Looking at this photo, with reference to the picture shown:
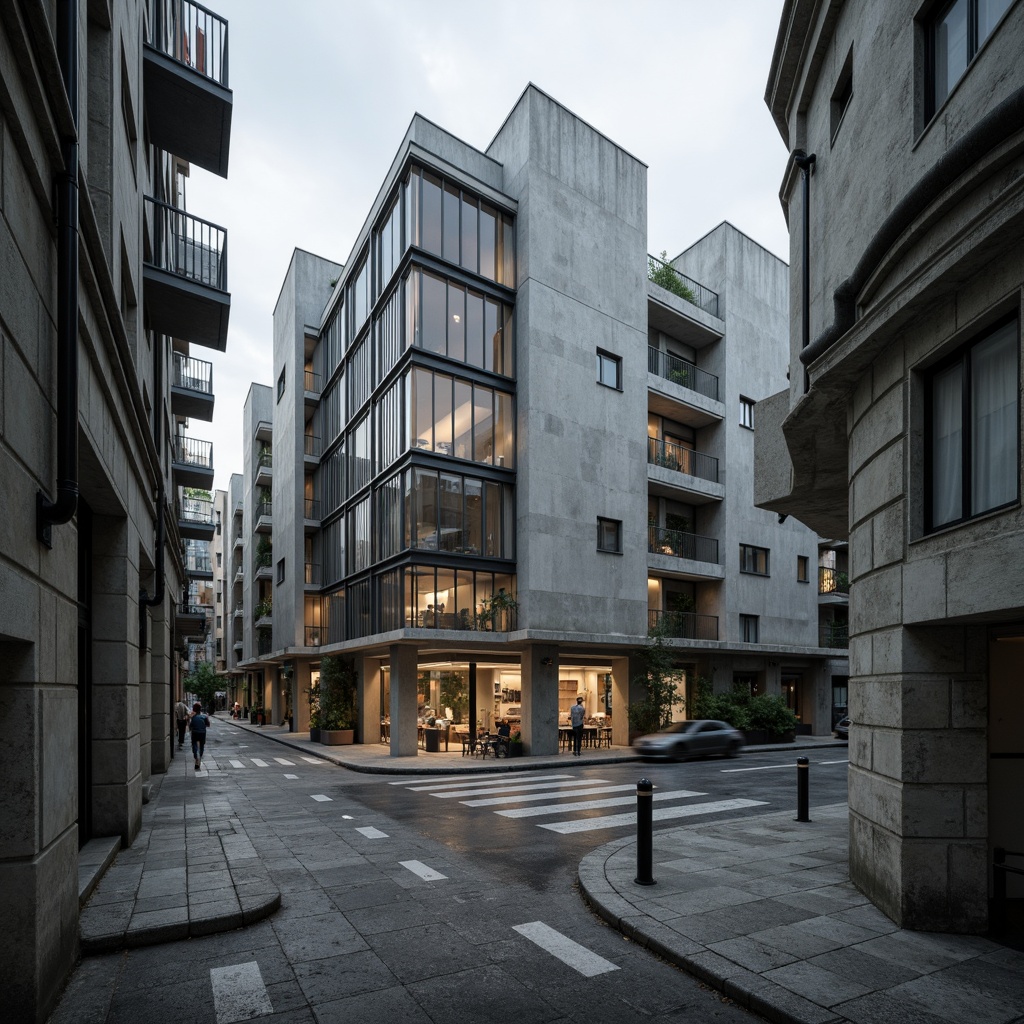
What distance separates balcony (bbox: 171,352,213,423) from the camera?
74.0 feet

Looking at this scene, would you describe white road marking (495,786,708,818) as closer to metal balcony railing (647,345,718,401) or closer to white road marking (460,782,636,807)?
white road marking (460,782,636,807)

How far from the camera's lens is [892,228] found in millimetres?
6953

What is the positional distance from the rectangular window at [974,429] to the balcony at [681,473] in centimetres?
2253

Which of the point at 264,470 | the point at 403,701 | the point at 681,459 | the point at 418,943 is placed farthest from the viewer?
the point at 264,470

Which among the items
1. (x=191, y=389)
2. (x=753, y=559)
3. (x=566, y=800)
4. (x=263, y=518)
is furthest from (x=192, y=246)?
(x=263, y=518)

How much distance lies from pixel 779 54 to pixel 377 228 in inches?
800

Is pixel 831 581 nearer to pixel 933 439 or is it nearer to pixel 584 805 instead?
pixel 584 805

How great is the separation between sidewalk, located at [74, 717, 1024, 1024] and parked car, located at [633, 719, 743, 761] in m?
11.2

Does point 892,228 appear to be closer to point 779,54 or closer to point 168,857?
point 779,54

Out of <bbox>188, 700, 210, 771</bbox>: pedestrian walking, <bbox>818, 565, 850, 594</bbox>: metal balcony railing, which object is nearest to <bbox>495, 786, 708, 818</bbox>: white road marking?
<bbox>188, 700, 210, 771</bbox>: pedestrian walking

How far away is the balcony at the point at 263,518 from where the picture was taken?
4503 centimetres

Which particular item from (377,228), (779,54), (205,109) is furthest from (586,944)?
(377,228)

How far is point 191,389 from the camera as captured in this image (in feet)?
75.5

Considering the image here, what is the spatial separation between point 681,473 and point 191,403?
18262mm
